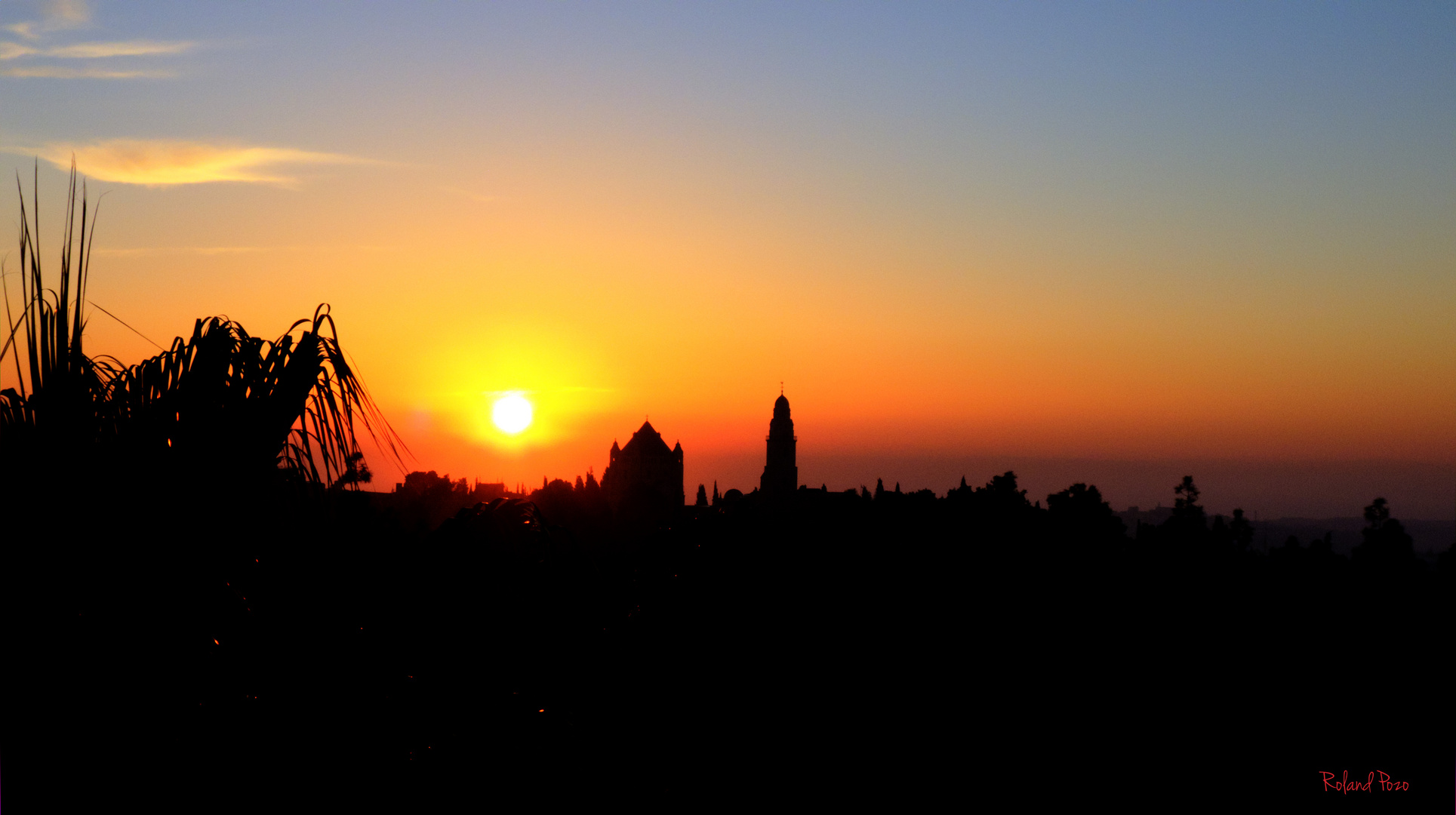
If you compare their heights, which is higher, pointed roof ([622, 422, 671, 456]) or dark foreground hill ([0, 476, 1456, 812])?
pointed roof ([622, 422, 671, 456])

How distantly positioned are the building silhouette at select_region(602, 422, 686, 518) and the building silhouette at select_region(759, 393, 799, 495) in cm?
1660

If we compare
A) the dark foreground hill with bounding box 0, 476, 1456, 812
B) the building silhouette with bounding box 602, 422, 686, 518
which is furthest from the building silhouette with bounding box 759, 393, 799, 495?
the dark foreground hill with bounding box 0, 476, 1456, 812

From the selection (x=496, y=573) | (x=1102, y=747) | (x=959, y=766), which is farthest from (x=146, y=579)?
(x=1102, y=747)

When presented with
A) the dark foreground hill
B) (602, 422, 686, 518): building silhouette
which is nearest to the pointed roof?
(602, 422, 686, 518): building silhouette

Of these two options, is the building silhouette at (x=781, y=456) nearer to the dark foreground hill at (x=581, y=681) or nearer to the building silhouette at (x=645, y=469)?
the building silhouette at (x=645, y=469)

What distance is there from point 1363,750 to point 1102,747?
11.9 meters

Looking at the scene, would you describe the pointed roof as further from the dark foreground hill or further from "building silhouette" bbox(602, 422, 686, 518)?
the dark foreground hill

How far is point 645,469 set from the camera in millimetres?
169625

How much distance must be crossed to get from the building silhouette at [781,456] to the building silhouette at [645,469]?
16.6 meters

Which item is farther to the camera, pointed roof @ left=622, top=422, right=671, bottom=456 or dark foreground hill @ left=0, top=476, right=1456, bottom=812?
pointed roof @ left=622, top=422, right=671, bottom=456

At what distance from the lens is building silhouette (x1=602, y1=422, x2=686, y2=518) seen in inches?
6604

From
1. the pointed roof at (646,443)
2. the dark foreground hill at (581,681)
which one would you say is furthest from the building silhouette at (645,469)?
the dark foreground hill at (581,681)

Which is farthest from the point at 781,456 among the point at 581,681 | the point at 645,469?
the point at 581,681

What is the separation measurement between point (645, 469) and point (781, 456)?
84.7 feet
